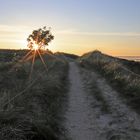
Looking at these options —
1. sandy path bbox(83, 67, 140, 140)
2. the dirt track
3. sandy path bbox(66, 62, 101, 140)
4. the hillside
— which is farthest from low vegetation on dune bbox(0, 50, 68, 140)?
sandy path bbox(83, 67, 140, 140)

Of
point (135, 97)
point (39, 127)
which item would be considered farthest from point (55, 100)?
point (39, 127)

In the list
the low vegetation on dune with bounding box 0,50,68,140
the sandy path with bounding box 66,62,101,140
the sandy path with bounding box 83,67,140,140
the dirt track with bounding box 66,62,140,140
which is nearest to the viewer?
the low vegetation on dune with bounding box 0,50,68,140

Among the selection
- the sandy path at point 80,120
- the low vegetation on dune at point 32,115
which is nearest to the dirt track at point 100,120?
the sandy path at point 80,120

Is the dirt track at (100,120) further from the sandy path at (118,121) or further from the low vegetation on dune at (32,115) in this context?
the low vegetation on dune at (32,115)

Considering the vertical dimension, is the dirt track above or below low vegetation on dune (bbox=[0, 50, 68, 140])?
below

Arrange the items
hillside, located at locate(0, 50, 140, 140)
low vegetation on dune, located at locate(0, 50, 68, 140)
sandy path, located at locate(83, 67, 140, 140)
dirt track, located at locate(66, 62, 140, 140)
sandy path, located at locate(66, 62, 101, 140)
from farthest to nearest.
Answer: sandy path, located at locate(66, 62, 101, 140) → dirt track, located at locate(66, 62, 140, 140) → sandy path, located at locate(83, 67, 140, 140) → hillside, located at locate(0, 50, 140, 140) → low vegetation on dune, located at locate(0, 50, 68, 140)

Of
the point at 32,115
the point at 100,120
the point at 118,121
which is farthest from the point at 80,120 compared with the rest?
the point at 32,115

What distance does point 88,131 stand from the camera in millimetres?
14312

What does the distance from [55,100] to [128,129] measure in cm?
586

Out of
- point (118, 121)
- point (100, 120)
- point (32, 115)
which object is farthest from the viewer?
point (100, 120)

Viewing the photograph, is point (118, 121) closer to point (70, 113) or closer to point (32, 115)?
point (70, 113)

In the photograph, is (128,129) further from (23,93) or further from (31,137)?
(23,93)

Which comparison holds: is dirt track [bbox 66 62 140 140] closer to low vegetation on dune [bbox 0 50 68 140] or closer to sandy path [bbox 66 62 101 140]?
sandy path [bbox 66 62 101 140]

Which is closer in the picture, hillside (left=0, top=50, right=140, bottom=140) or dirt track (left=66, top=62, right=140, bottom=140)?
hillside (left=0, top=50, right=140, bottom=140)
